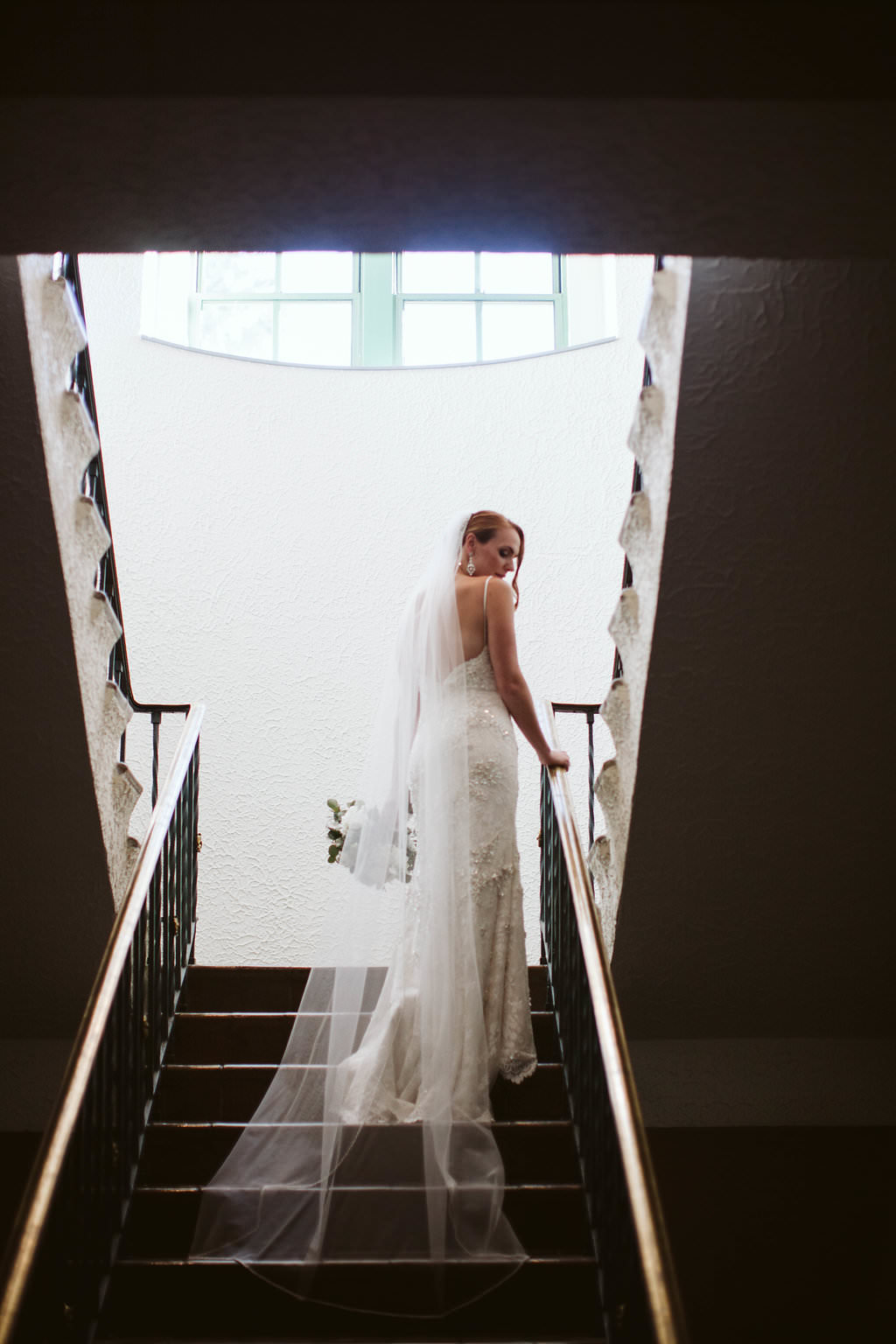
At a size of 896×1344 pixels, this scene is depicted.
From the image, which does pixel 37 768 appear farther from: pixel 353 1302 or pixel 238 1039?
pixel 353 1302

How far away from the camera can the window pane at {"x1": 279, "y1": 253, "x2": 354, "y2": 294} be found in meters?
7.89

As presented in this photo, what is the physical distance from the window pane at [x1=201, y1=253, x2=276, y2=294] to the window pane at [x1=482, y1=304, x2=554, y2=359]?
1.41m

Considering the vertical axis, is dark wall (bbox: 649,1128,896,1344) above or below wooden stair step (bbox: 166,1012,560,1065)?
below

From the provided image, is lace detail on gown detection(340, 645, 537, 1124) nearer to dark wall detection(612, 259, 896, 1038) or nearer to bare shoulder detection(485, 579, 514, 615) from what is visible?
bare shoulder detection(485, 579, 514, 615)

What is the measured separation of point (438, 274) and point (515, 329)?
641mm

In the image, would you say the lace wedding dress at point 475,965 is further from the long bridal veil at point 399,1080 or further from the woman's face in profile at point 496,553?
the woman's face in profile at point 496,553

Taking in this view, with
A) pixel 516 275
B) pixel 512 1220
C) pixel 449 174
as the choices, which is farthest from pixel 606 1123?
pixel 516 275

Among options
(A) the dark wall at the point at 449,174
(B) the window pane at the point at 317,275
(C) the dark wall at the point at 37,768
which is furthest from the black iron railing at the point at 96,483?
(B) the window pane at the point at 317,275

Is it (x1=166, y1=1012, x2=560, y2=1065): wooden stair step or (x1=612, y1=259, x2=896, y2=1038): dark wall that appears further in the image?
(x1=166, y1=1012, x2=560, y2=1065): wooden stair step

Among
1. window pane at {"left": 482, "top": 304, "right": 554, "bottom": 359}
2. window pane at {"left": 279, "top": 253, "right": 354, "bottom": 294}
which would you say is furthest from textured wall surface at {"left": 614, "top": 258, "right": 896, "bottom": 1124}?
window pane at {"left": 279, "top": 253, "right": 354, "bottom": 294}

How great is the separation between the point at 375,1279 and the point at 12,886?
6.11 ft

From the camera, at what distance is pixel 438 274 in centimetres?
796

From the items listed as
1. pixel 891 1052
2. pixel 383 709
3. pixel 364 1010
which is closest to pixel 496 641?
pixel 383 709

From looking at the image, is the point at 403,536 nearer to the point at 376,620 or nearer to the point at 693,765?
the point at 376,620
